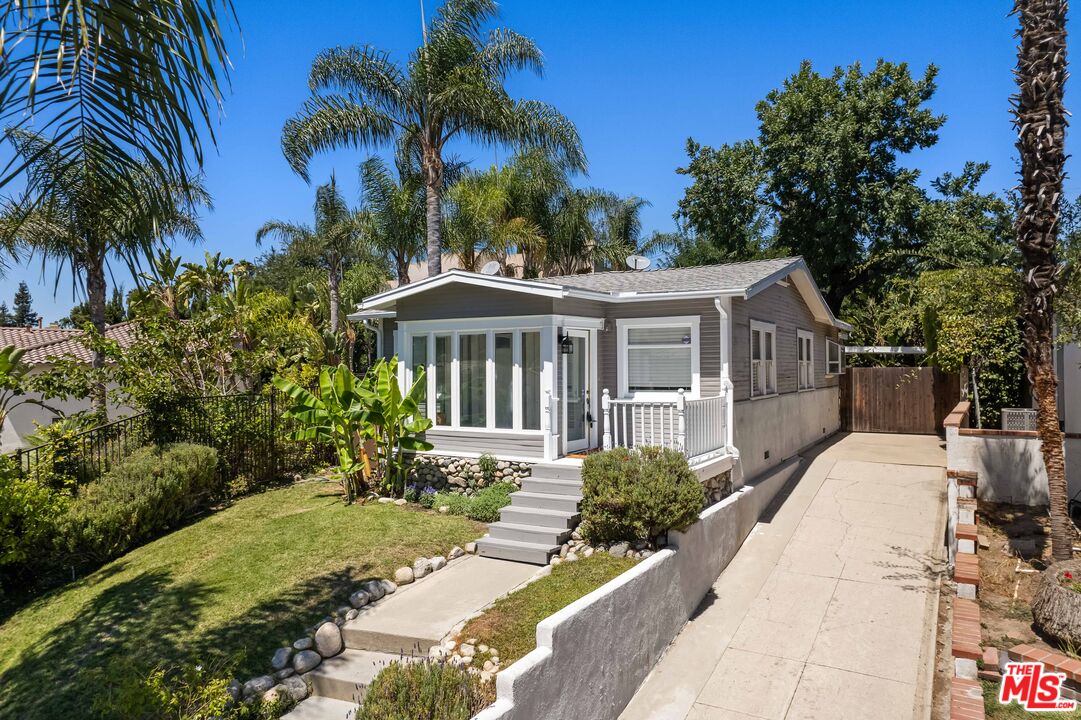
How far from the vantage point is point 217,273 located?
53.5 ft

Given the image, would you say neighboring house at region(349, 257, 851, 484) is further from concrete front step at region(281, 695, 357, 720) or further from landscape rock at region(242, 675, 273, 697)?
landscape rock at region(242, 675, 273, 697)

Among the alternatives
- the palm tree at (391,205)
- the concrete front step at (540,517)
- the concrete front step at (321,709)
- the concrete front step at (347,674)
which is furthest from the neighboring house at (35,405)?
the concrete front step at (321,709)

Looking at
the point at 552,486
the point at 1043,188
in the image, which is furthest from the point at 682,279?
the point at 1043,188

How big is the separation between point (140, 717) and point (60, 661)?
2386 millimetres

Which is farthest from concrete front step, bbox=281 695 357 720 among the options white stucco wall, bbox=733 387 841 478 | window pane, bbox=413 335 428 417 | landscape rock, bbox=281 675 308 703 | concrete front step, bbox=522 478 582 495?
white stucco wall, bbox=733 387 841 478

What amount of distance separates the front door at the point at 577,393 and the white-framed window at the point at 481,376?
20.6 inches

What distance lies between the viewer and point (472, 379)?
12.0 m

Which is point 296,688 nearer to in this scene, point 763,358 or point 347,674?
point 347,674

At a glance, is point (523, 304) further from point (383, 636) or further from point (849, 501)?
point (849, 501)

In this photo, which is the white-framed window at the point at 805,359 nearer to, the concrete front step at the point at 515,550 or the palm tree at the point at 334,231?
the concrete front step at the point at 515,550

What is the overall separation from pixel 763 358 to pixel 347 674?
10.1m

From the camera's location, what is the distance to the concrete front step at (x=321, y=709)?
19.4 feet

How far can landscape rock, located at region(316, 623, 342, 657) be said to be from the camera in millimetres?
6863

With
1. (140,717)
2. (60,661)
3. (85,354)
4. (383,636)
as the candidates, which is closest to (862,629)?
(383,636)
